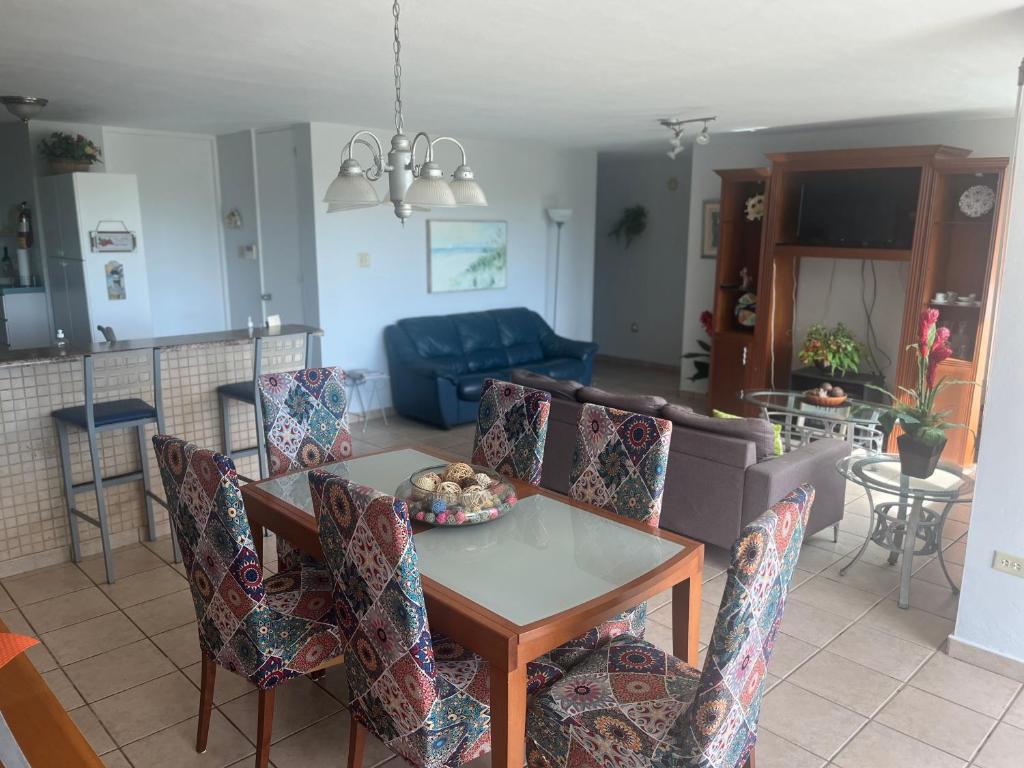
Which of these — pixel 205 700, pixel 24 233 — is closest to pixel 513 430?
pixel 205 700

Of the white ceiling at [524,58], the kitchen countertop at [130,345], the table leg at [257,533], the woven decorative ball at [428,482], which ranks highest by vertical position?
the white ceiling at [524,58]

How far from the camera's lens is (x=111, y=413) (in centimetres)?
354

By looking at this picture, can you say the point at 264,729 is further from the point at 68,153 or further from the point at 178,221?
the point at 178,221

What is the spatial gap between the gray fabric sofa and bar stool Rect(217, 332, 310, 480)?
5.90ft

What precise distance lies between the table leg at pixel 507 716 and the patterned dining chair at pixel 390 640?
89mm

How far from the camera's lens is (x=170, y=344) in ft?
12.6

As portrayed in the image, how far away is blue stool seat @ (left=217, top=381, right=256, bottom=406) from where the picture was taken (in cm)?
399

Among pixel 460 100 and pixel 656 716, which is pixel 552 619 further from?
pixel 460 100

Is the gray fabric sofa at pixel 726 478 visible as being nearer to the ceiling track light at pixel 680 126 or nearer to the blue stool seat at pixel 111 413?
the blue stool seat at pixel 111 413

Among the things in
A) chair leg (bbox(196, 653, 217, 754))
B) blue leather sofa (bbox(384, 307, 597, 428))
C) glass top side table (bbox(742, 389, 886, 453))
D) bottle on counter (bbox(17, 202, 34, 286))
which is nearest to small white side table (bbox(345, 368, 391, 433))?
blue leather sofa (bbox(384, 307, 597, 428))

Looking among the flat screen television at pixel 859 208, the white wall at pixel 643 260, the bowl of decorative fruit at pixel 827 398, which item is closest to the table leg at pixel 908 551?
the bowl of decorative fruit at pixel 827 398

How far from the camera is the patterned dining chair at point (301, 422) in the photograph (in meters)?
3.18

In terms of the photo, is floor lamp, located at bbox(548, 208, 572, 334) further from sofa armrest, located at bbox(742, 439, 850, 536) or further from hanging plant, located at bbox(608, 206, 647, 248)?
sofa armrest, located at bbox(742, 439, 850, 536)

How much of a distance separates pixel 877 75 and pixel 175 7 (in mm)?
3234
